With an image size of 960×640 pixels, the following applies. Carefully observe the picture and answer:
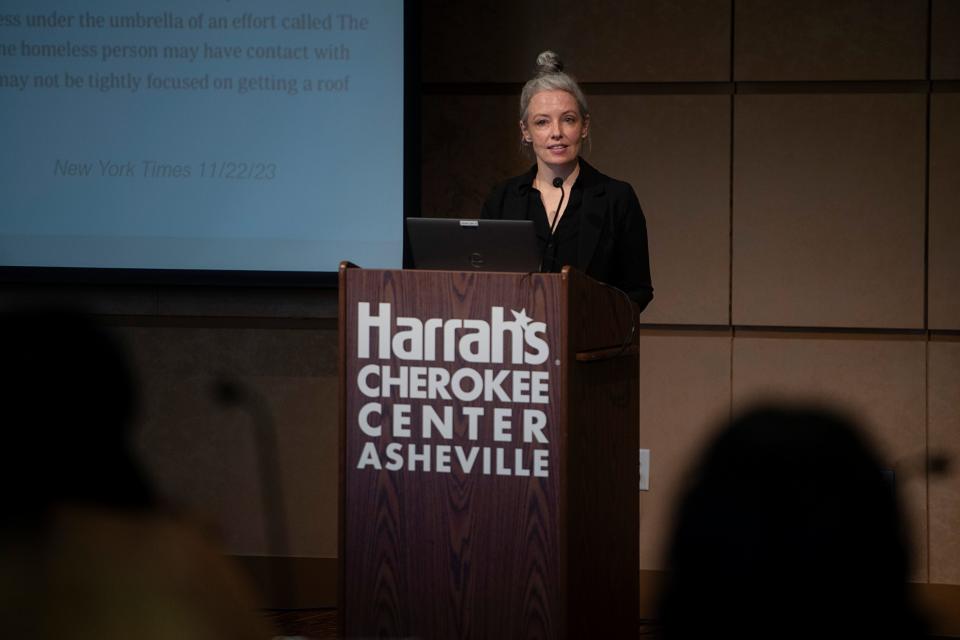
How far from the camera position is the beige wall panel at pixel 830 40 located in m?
3.58

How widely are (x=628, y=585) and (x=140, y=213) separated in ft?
7.05

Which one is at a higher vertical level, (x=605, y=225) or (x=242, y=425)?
(x=605, y=225)

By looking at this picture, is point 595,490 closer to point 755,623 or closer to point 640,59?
point 755,623

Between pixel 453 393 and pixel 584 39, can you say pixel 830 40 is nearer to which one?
pixel 584 39

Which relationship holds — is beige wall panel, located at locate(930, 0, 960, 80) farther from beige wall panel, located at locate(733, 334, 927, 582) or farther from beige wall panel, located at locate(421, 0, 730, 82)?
beige wall panel, located at locate(733, 334, 927, 582)

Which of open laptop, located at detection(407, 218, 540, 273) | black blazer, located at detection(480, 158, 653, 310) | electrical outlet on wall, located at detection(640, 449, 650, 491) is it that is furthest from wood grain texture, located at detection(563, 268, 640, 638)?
electrical outlet on wall, located at detection(640, 449, 650, 491)

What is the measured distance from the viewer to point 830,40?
143 inches

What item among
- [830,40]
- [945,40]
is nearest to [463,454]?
[830,40]

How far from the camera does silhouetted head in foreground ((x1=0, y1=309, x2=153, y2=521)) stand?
2.81 ft

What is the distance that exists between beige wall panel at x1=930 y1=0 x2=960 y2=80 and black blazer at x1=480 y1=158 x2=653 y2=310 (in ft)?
4.75

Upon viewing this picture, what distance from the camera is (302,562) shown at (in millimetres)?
3768

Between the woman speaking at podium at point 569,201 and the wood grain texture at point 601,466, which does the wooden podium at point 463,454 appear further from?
the woman speaking at podium at point 569,201

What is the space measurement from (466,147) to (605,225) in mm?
1149

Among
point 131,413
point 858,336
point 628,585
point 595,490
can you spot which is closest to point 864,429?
point 858,336
